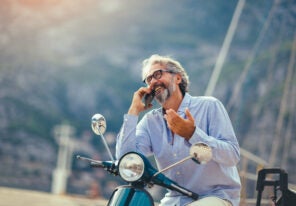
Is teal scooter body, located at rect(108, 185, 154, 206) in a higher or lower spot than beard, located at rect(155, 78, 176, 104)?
lower

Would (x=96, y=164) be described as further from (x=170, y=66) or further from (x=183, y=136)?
(x=170, y=66)

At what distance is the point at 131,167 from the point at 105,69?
312 ft

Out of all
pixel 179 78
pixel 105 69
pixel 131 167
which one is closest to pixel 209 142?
pixel 131 167

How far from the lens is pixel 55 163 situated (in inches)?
2980

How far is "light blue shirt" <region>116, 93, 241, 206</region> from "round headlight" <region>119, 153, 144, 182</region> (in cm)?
31

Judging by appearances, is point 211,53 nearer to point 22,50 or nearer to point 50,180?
point 22,50

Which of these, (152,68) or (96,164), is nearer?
(96,164)

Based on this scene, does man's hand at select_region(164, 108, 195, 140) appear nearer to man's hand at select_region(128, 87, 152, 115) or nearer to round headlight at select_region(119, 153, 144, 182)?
round headlight at select_region(119, 153, 144, 182)

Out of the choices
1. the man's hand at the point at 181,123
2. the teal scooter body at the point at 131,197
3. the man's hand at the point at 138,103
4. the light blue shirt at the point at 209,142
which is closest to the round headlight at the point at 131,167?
the teal scooter body at the point at 131,197

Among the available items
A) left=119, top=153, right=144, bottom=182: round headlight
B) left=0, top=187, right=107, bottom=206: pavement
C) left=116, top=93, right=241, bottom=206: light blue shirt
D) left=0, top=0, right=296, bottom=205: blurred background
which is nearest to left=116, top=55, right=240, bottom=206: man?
left=116, top=93, right=241, bottom=206: light blue shirt

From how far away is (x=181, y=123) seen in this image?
2277 mm

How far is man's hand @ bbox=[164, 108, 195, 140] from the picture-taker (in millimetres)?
2250

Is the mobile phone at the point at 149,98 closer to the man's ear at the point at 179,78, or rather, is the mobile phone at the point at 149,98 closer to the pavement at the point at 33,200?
the man's ear at the point at 179,78

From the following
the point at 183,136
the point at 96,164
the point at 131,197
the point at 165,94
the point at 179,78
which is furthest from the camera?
the point at 179,78
